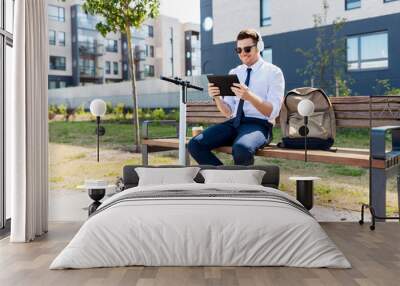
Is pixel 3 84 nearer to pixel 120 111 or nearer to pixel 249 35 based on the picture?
pixel 249 35

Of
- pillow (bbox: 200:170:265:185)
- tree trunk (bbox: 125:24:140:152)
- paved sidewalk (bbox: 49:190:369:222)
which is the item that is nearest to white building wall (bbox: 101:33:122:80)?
tree trunk (bbox: 125:24:140:152)

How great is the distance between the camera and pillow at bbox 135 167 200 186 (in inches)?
153

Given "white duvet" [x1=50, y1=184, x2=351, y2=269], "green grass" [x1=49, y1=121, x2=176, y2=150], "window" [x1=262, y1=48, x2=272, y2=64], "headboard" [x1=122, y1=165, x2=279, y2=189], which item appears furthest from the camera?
"green grass" [x1=49, y1=121, x2=176, y2=150]

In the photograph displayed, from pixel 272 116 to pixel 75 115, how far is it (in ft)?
9.06

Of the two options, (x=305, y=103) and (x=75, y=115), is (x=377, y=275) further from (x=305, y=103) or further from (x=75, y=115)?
(x=75, y=115)

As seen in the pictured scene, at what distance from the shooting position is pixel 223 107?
447 cm

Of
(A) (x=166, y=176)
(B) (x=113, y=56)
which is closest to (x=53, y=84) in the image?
(B) (x=113, y=56)

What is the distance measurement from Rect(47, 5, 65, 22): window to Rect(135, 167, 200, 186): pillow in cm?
271

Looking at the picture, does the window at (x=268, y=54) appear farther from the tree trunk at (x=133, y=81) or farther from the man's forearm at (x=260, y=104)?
the tree trunk at (x=133, y=81)

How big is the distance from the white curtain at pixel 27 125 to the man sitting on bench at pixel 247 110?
1206mm

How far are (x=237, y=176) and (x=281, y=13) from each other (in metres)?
2.33

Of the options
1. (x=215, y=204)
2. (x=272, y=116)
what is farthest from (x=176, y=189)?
(x=272, y=116)

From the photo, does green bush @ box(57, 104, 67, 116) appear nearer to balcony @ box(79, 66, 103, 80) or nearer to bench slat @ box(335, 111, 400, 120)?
balcony @ box(79, 66, 103, 80)

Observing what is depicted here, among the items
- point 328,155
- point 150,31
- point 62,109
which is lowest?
point 328,155
